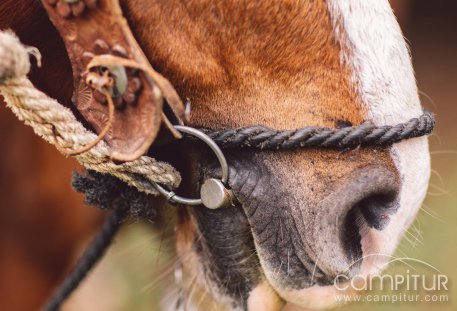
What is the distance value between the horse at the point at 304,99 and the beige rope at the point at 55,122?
10cm

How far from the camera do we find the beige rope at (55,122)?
775 mm

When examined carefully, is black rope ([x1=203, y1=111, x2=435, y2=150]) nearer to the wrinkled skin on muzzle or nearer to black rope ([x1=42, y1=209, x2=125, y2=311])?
the wrinkled skin on muzzle

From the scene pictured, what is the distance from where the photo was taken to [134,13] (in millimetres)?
829

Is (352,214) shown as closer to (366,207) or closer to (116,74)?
(366,207)

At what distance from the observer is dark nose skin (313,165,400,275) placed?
0.82m

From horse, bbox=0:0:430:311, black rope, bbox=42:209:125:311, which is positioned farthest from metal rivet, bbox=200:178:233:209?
black rope, bbox=42:209:125:311

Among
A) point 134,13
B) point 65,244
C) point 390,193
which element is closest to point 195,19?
point 134,13

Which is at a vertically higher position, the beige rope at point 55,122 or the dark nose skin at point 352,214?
the beige rope at point 55,122

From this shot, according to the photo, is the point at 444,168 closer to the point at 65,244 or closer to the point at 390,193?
the point at 65,244

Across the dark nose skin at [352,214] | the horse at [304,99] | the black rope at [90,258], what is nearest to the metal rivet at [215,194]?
the horse at [304,99]

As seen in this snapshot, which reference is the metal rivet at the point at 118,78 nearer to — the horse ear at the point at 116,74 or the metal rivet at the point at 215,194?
the horse ear at the point at 116,74

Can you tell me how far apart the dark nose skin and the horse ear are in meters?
0.24

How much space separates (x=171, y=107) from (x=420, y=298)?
69 centimetres

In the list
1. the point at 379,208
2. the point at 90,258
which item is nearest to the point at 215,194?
the point at 379,208
